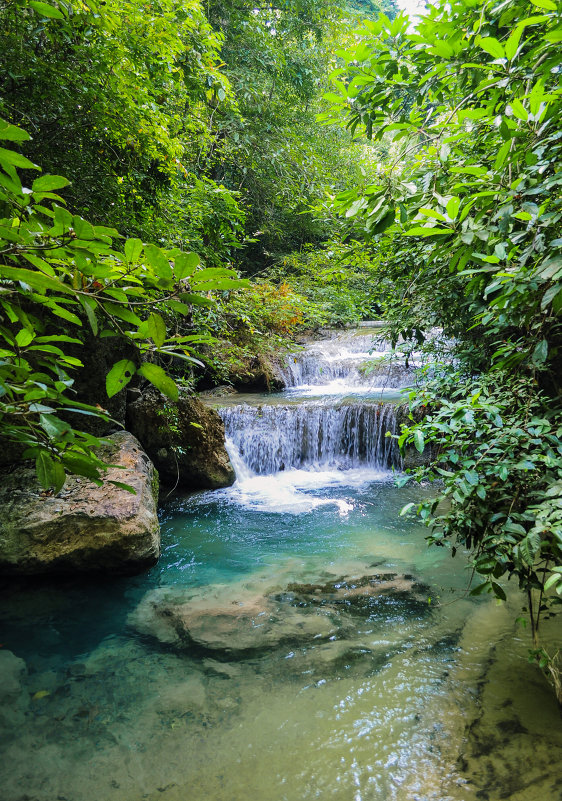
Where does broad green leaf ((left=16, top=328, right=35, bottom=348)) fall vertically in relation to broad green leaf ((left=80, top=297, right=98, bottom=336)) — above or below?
below

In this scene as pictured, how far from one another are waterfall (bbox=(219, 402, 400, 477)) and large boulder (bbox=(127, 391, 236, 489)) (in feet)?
3.03

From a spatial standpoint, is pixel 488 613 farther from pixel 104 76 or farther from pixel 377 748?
pixel 104 76

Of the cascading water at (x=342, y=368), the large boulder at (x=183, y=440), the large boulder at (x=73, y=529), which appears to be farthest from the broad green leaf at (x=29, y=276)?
the cascading water at (x=342, y=368)

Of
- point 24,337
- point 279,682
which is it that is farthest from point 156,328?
point 279,682

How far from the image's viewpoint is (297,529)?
17.0 feet

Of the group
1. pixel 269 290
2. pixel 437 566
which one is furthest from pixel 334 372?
pixel 437 566

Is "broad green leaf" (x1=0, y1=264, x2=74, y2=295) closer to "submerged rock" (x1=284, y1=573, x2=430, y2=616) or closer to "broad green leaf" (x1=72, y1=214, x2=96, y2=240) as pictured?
"broad green leaf" (x1=72, y1=214, x2=96, y2=240)

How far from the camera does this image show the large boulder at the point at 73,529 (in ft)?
12.1

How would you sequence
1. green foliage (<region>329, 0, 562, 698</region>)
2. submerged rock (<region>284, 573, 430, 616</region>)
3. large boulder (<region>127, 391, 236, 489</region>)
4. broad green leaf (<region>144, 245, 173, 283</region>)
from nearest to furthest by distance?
broad green leaf (<region>144, 245, 173, 283</region>) < green foliage (<region>329, 0, 562, 698</region>) < submerged rock (<region>284, 573, 430, 616</region>) < large boulder (<region>127, 391, 236, 489</region>)

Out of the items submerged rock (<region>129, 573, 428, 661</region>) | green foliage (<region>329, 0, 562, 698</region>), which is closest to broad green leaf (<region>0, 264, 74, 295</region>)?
green foliage (<region>329, 0, 562, 698</region>)

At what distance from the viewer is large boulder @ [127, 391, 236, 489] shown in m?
6.05

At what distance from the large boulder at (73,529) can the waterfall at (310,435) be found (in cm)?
363

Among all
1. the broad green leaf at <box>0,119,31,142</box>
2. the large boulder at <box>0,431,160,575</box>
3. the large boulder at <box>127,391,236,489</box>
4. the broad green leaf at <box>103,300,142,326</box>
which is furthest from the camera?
the large boulder at <box>127,391,236,489</box>

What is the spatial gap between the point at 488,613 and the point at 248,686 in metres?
1.85
